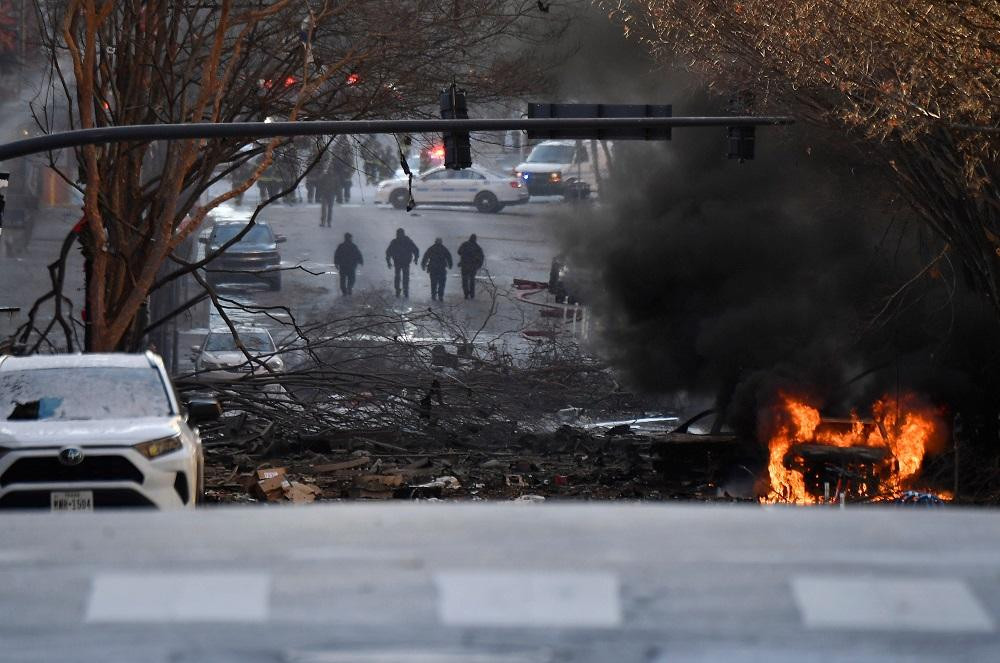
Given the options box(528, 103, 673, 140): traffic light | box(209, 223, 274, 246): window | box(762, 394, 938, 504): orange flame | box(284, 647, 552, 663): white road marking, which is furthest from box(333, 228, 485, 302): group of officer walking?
box(284, 647, 552, 663): white road marking

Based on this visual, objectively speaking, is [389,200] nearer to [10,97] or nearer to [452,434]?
[10,97]

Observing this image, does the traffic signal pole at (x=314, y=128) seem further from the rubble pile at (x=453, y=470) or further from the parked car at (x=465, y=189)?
the parked car at (x=465, y=189)

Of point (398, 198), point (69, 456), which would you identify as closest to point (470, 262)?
point (398, 198)

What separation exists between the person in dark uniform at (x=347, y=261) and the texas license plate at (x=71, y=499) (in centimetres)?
3012

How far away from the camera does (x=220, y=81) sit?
20.3m

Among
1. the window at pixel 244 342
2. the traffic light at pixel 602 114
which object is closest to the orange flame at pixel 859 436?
the traffic light at pixel 602 114

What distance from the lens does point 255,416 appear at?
22.4 metres

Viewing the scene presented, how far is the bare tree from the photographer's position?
67.9ft

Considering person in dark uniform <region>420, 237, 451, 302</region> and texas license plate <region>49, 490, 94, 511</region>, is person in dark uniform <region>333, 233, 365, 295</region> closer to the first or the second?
person in dark uniform <region>420, 237, 451, 302</region>

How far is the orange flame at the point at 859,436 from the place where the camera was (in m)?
20.6

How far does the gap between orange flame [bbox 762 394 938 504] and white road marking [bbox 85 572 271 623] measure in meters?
18.8

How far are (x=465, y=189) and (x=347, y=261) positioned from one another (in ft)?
25.0

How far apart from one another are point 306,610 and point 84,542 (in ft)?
1.25

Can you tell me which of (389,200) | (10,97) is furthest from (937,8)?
(10,97)
